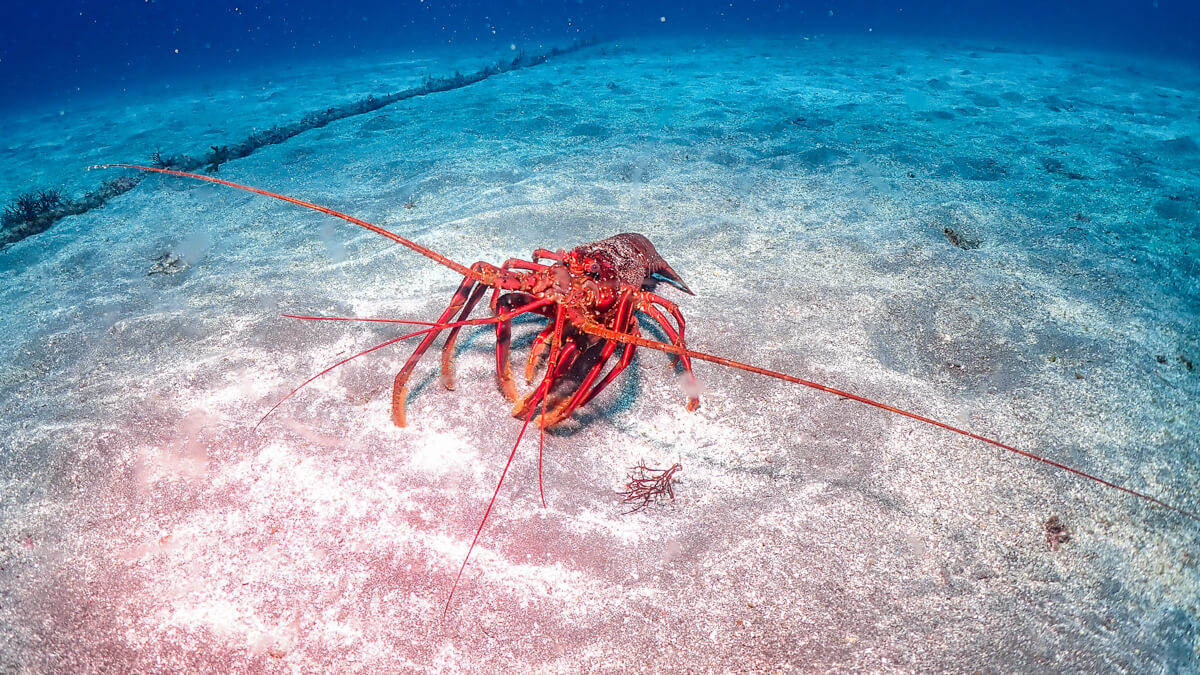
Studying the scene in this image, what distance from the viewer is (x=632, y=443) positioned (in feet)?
11.0

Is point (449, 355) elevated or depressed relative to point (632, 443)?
elevated

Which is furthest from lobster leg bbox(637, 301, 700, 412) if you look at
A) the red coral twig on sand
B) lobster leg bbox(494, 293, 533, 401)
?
lobster leg bbox(494, 293, 533, 401)

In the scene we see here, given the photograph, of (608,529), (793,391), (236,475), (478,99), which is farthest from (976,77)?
(236,475)

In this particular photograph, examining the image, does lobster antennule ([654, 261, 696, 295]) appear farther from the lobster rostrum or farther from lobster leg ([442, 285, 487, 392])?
lobster leg ([442, 285, 487, 392])

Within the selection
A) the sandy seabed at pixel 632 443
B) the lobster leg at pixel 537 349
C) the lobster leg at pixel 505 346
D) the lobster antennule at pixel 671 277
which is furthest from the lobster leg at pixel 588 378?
the lobster antennule at pixel 671 277

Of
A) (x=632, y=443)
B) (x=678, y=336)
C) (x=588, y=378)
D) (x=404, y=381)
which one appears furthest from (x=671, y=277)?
(x=404, y=381)

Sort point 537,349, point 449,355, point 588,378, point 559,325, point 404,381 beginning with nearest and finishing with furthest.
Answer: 1. point 559,325
2. point 588,378
3. point 537,349
4. point 404,381
5. point 449,355

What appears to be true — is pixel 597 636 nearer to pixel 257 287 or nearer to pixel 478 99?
pixel 257 287

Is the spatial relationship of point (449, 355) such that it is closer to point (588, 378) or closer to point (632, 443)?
point (588, 378)

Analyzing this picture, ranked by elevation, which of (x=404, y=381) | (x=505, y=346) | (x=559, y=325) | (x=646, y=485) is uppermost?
(x=559, y=325)

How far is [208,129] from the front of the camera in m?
13.5

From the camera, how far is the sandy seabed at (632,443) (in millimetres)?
2297

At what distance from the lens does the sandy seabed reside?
230cm

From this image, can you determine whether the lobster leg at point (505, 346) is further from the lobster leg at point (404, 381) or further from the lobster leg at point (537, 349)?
the lobster leg at point (404, 381)
